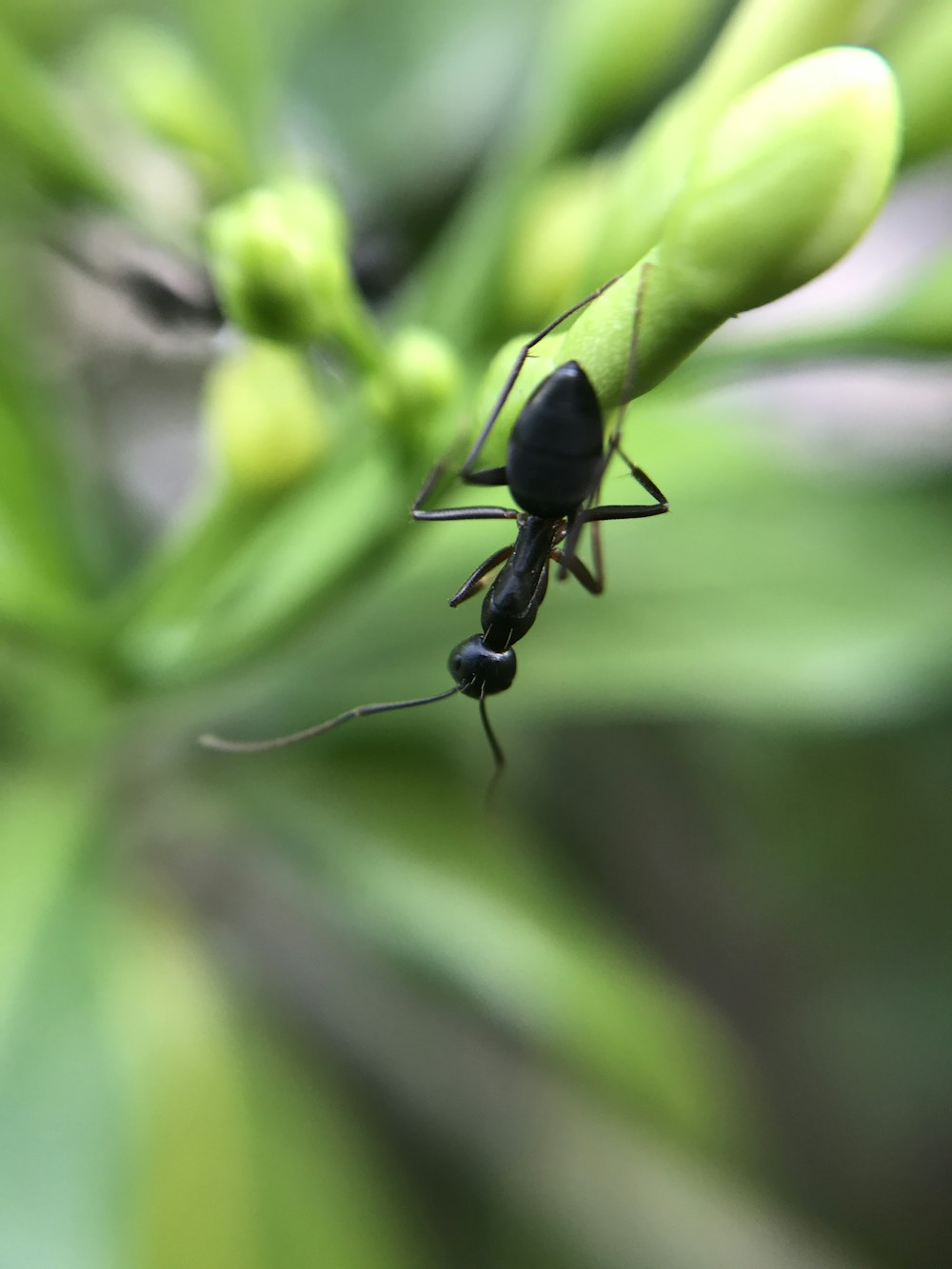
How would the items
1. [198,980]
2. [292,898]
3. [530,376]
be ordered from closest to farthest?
[530,376], [198,980], [292,898]

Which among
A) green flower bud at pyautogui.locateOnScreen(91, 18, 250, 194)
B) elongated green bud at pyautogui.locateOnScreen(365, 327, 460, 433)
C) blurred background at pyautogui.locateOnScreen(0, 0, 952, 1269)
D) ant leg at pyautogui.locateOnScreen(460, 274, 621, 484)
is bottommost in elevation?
blurred background at pyautogui.locateOnScreen(0, 0, 952, 1269)

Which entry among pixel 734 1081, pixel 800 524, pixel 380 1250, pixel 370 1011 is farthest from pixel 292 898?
pixel 800 524

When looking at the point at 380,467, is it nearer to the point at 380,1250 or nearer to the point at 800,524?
the point at 800,524

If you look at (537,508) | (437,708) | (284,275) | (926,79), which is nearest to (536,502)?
(537,508)

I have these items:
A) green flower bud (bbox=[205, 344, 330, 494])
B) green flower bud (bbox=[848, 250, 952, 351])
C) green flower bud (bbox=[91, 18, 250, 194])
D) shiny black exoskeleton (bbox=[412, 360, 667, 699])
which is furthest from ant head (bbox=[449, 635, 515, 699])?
green flower bud (bbox=[91, 18, 250, 194])

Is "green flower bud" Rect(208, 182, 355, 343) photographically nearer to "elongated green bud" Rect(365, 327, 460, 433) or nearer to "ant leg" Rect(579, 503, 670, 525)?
"elongated green bud" Rect(365, 327, 460, 433)

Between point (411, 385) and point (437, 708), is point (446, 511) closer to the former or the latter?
point (411, 385)
